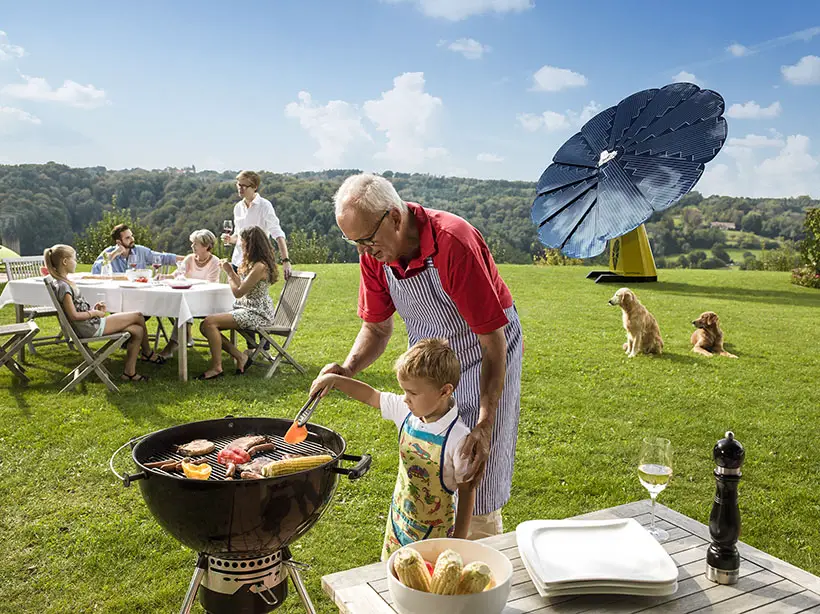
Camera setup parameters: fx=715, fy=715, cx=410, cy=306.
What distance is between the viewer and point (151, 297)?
654 cm

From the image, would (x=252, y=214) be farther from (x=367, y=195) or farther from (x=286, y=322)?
(x=367, y=195)

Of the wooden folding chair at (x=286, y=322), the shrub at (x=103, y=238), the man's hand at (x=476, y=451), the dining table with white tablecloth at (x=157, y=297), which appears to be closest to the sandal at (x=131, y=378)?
the dining table with white tablecloth at (x=157, y=297)

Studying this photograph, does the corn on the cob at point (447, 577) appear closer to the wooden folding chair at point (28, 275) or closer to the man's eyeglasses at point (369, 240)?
the man's eyeglasses at point (369, 240)

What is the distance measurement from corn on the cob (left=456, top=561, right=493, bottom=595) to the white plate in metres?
0.24

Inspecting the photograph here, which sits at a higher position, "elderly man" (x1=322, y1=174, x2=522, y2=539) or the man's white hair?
the man's white hair

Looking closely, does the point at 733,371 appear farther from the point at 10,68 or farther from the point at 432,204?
the point at 10,68

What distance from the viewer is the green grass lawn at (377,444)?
3.33 metres

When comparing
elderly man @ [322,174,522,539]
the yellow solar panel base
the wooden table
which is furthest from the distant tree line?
the wooden table

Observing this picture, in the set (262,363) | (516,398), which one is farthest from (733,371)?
(516,398)

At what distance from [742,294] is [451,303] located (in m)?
13.4

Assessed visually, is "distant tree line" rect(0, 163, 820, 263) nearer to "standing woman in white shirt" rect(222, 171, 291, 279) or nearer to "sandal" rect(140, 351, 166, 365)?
"standing woman in white shirt" rect(222, 171, 291, 279)

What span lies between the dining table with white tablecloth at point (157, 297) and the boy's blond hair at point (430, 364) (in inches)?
184

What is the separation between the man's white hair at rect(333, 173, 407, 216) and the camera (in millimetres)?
2160

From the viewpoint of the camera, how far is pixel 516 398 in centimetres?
271
